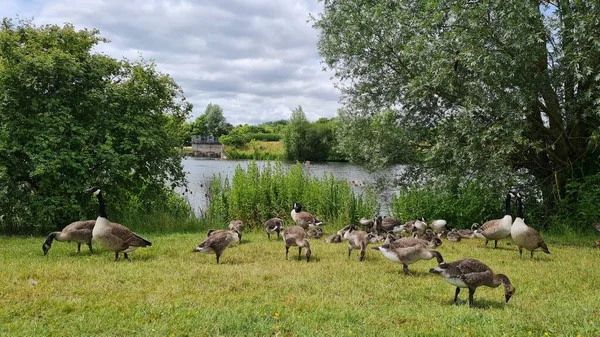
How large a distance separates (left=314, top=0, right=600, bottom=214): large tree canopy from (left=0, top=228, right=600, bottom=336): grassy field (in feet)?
15.0

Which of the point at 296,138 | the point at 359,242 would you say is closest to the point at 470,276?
the point at 359,242

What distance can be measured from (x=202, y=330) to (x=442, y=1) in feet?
41.2

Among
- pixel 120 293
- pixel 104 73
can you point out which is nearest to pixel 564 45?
pixel 120 293

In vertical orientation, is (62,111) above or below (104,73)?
below

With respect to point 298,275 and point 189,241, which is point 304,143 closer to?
point 189,241

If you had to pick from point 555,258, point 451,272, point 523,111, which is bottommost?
point 555,258

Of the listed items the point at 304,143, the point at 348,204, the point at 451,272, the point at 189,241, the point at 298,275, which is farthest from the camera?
the point at 304,143

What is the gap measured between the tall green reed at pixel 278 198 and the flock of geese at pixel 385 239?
6.56ft

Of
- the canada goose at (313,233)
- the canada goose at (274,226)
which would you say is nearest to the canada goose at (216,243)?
the canada goose at (274,226)

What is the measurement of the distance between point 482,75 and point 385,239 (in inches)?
217

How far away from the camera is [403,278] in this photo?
9.05 metres

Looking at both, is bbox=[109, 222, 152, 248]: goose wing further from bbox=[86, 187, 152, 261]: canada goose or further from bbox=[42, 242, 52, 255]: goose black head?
bbox=[42, 242, 52, 255]: goose black head

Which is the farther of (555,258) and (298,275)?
(555,258)

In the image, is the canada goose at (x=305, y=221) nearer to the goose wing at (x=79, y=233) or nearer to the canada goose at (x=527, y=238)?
the canada goose at (x=527, y=238)
